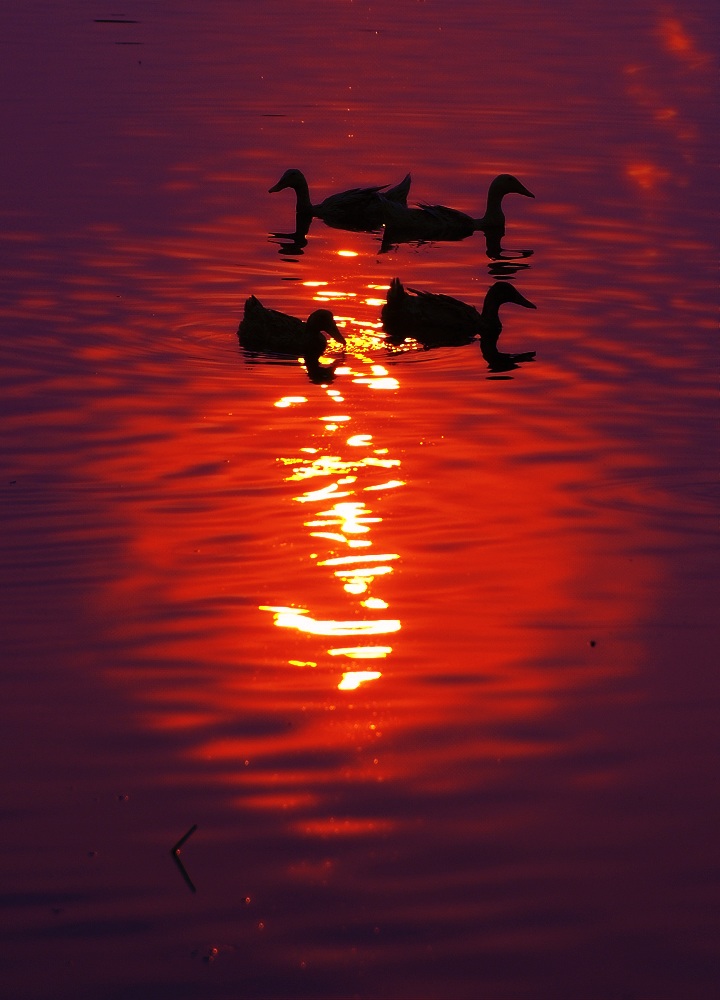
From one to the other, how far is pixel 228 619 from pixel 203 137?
17041 mm

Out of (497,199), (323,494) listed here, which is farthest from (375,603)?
(497,199)

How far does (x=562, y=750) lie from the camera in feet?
25.9

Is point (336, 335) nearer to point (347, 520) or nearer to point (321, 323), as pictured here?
point (321, 323)

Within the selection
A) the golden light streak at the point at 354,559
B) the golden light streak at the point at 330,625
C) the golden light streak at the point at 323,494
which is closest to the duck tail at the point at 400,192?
the golden light streak at the point at 323,494

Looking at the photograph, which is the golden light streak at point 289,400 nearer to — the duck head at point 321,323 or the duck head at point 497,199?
the duck head at point 321,323

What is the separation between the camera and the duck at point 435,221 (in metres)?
19.6

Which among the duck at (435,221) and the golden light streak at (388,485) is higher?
the golden light streak at (388,485)

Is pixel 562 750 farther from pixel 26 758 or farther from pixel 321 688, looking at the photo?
pixel 26 758

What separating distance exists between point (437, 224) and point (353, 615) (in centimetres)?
1112

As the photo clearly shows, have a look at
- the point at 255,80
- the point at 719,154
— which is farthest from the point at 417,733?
the point at 255,80

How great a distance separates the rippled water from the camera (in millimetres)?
6547

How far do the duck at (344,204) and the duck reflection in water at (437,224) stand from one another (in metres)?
0.47

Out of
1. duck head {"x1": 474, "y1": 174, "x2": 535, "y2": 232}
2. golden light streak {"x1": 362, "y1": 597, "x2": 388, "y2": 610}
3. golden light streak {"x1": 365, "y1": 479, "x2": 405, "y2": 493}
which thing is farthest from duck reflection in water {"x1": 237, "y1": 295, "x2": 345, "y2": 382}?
duck head {"x1": 474, "y1": 174, "x2": 535, "y2": 232}

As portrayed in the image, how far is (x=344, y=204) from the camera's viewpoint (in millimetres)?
20688
